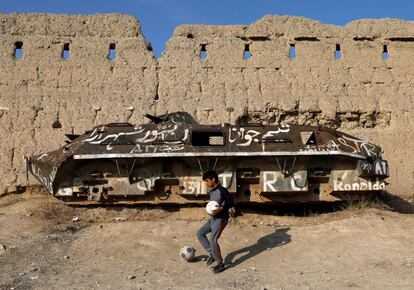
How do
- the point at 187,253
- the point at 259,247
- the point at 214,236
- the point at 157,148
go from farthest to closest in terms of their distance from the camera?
1. the point at 157,148
2. the point at 259,247
3. the point at 187,253
4. the point at 214,236

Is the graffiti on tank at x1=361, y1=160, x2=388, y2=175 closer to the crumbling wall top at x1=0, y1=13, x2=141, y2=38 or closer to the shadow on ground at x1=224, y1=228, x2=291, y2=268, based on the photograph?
the shadow on ground at x1=224, y1=228, x2=291, y2=268

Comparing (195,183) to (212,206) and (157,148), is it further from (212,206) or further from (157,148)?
(212,206)

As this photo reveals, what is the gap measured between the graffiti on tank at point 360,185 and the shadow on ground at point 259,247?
128cm

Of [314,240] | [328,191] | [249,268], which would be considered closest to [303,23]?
[328,191]

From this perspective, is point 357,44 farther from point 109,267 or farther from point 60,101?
point 109,267

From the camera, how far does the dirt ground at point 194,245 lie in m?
4.95

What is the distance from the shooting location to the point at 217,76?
11.1 meters

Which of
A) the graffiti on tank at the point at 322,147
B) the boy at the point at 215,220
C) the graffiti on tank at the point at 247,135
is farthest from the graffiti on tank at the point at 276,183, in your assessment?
the boy at the point at 215,220

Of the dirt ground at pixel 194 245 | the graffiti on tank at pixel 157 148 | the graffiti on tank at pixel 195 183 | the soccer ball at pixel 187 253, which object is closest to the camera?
the dirt ground at pixel 194 245

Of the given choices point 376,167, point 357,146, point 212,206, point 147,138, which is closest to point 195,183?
point 147,138

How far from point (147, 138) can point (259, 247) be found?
2.60 metres

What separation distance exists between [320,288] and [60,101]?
765cm

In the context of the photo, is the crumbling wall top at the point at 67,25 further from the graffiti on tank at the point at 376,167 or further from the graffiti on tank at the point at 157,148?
the graffiti on tank at the point at 376,167

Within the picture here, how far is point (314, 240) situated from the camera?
6.40 m
